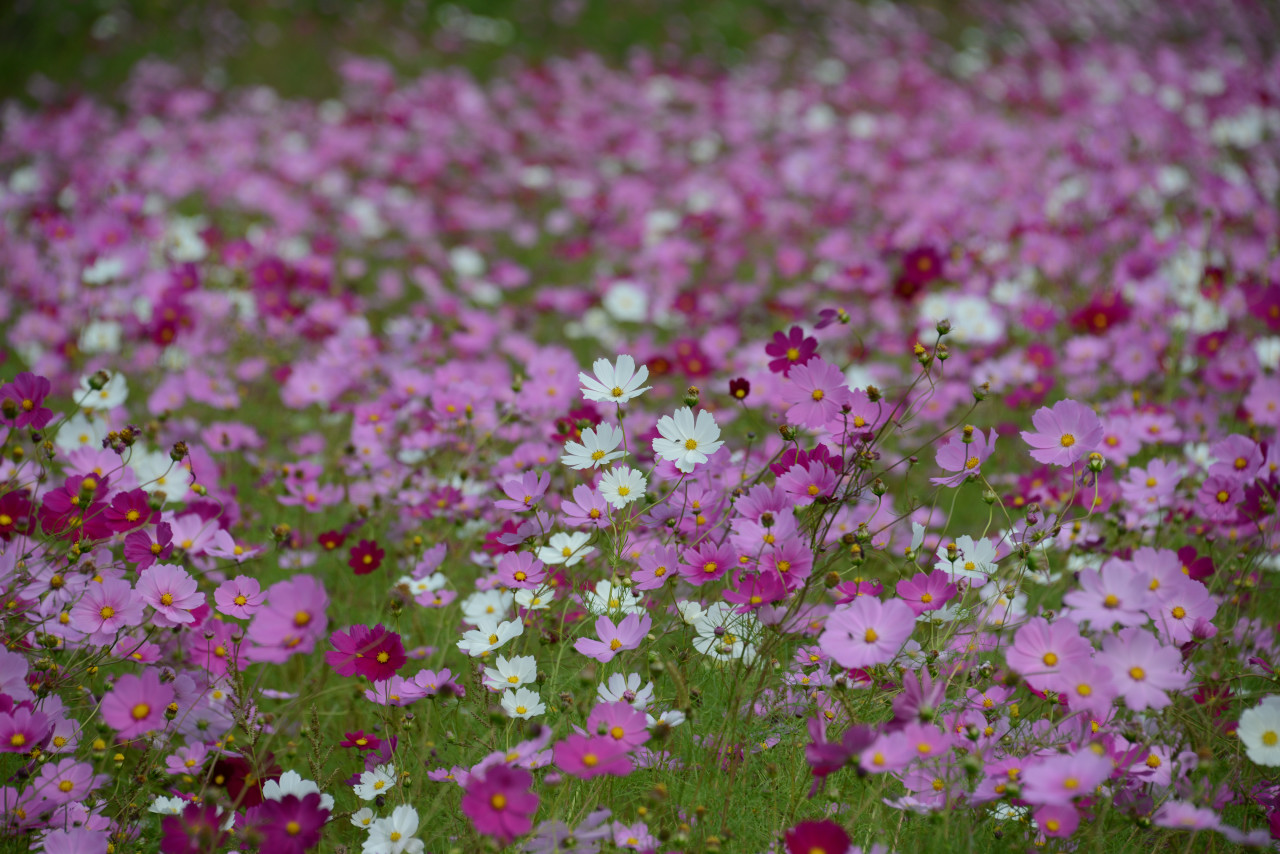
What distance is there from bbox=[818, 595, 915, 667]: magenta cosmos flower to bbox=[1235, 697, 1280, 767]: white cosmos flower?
0.48m

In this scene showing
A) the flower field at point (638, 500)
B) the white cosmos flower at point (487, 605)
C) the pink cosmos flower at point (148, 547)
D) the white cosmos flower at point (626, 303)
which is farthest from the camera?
the white cosmos flower at point (626, 303)

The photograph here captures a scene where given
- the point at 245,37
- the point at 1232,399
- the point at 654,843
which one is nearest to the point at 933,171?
the point at 1232,399

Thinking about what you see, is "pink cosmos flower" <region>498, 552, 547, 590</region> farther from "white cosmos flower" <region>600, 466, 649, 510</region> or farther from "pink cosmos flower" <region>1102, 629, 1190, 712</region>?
"pink cosmos flower" <region>1102, 629, 1190, 712</region>

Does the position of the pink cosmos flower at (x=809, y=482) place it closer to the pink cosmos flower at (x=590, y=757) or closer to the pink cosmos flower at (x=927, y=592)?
the pink cosmos flower at (x=927, y=592)

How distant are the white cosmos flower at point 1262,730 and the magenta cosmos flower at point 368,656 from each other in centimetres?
124

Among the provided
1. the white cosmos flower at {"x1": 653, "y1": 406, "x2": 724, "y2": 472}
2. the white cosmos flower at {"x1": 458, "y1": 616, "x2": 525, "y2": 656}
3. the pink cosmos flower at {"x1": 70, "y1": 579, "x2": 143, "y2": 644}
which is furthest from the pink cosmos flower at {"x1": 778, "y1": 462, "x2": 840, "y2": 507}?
the pink cosmos flower at {"x1": 70, "y1": 579, "x2": 143, "y2": 644}

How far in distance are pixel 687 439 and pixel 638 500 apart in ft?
1.35

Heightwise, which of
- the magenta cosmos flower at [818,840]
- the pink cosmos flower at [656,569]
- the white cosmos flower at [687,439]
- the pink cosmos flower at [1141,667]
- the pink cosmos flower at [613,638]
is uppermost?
the pink cosmos flower at [1141,667]

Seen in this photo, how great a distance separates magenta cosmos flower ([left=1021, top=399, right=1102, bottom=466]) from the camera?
5.06 feet

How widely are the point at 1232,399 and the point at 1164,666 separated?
6.69ft

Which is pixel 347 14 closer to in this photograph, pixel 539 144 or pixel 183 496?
pixel 539 144

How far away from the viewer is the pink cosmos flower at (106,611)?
1.51 metres

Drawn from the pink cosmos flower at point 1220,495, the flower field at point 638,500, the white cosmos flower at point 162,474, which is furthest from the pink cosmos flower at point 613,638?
the pink cosmos flower at point 1220,495

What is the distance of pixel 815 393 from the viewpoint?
5.27 feet
